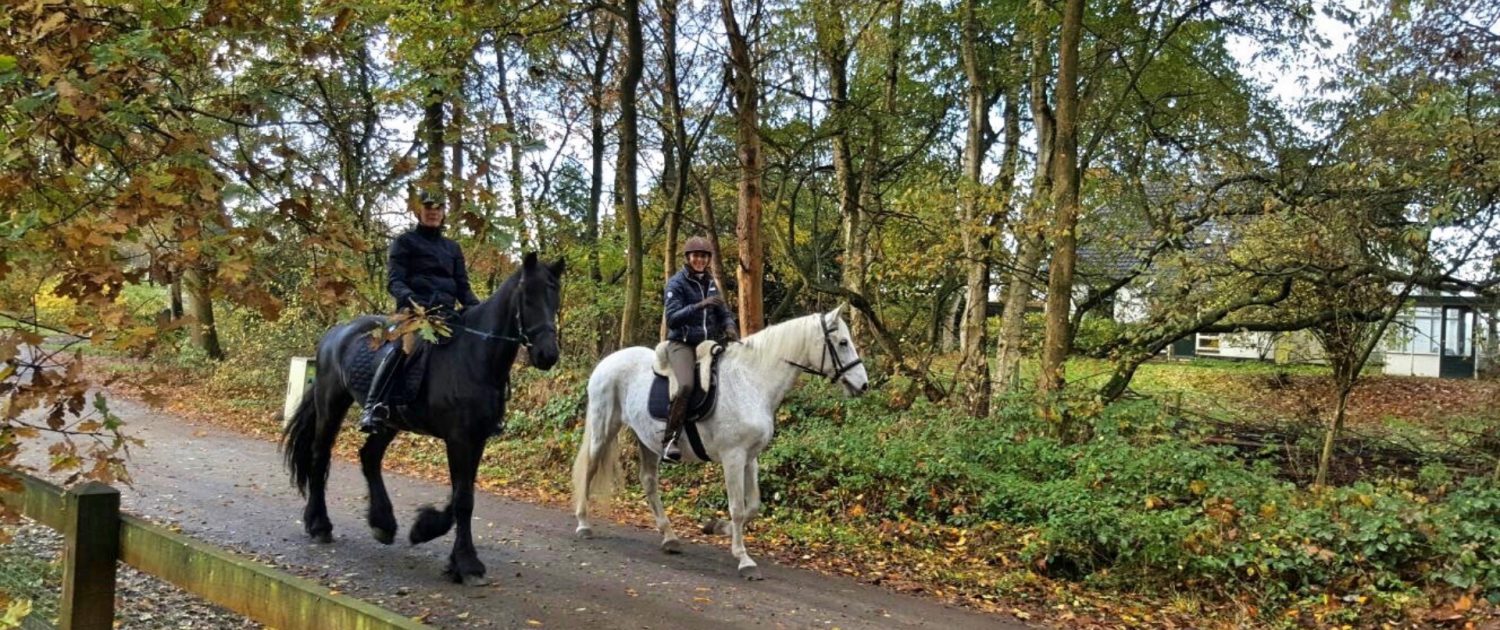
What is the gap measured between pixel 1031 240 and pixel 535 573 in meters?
7.85

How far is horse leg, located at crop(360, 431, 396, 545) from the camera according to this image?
629cm

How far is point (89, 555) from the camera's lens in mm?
2883

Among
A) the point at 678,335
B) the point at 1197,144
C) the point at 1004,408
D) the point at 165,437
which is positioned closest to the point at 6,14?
the point at 678,335

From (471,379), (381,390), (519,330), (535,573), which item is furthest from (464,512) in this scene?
(519,330)

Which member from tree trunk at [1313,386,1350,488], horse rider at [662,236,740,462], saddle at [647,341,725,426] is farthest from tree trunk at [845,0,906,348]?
saddle at [647,341,725,426]

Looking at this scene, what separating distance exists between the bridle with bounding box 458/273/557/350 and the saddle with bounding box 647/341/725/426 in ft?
5.15

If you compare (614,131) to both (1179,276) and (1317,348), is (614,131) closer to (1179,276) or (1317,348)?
(1179,276)

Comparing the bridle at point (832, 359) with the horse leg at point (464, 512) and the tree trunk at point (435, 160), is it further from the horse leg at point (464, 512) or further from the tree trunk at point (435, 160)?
the tree trunk at point (435, 160)

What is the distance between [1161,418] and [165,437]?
1275 cm

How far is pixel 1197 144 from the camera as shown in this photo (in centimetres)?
1305

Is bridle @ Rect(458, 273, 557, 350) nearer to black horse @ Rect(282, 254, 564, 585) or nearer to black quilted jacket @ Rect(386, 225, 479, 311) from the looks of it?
black horse @ Rect(282, 254, 564, 585)

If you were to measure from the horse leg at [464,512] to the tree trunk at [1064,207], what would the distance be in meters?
6.72

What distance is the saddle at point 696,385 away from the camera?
6.81 m

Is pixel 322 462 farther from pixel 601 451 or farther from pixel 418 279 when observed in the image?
pixel 601 451
